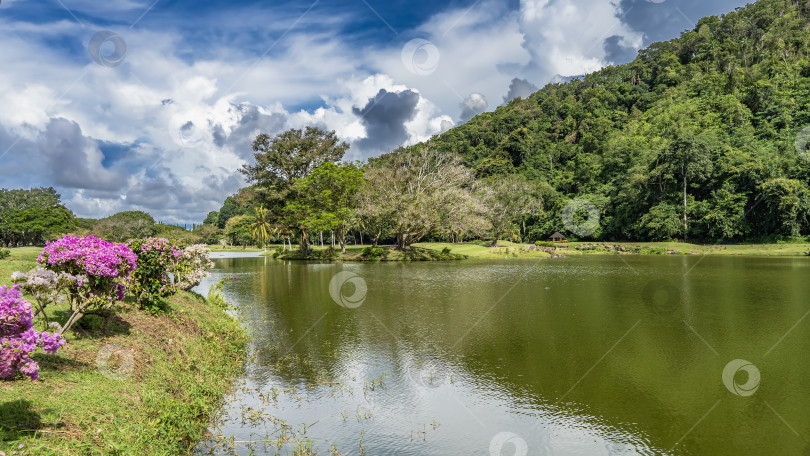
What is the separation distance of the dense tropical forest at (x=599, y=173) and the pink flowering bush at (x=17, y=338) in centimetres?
3931

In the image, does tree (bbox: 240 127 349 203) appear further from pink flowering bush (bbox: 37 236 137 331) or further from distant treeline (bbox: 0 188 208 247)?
pink flowering bush (bbox: 37 236 137 331)

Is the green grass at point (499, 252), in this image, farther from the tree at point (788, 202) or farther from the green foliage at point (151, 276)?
the green foliage at point (151, 276)

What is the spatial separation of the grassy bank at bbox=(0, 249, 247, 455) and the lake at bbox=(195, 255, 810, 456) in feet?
1.92

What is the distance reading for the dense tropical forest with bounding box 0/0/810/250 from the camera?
48219 mm

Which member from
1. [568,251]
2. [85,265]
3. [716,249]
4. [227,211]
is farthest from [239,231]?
[85,265]

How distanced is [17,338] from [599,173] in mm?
89716

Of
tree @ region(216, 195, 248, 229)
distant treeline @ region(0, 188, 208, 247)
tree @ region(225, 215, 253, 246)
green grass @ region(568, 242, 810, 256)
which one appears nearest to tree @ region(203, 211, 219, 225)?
tree @ region(216, 195, 248, 229)

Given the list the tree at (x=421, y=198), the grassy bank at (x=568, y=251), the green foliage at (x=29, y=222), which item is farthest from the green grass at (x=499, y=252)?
the green foliage at (x=29, y=222)

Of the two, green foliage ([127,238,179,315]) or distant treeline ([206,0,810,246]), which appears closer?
green foliage ([127,238,179,315])

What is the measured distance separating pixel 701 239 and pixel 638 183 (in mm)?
11543

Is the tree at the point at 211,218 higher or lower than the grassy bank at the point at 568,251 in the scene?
higher

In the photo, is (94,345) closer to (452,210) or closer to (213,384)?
(213,384)

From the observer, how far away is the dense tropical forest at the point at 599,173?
1898 inches

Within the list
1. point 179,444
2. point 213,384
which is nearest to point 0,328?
point 179,444
